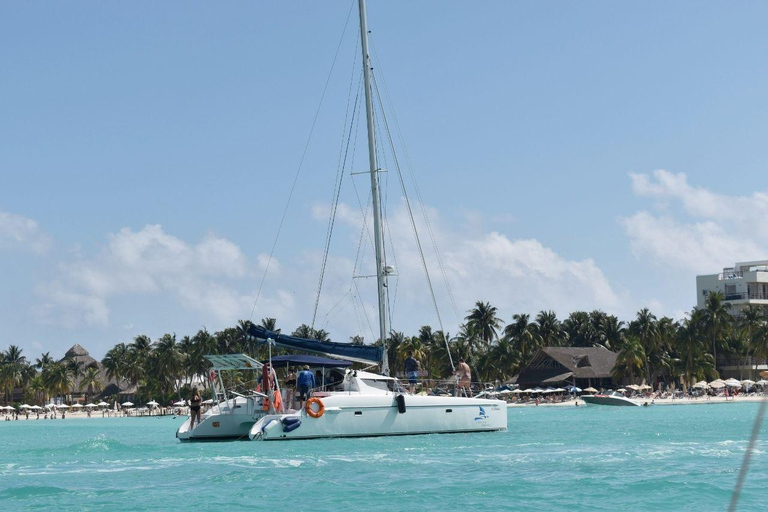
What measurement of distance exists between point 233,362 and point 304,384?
7.92 feet

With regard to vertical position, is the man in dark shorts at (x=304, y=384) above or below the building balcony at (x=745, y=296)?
below

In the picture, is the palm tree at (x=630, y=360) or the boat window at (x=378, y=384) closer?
the boat window at (x=378, y=384)

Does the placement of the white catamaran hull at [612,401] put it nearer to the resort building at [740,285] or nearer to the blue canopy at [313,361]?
the resort building at [740,285]

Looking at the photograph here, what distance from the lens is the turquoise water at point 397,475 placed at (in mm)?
19453

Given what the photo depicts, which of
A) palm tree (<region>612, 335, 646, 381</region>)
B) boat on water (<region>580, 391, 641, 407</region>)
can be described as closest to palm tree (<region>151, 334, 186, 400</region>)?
palm tree (<region>612, 335, 646, 381</region>)

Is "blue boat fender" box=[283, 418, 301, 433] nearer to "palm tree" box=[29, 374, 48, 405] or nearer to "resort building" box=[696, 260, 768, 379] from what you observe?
"resort building" box=[696, 260, 768, 379]

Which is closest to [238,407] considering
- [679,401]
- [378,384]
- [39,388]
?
[378,384]

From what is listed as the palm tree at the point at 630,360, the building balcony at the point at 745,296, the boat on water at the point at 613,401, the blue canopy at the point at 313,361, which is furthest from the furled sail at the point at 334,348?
the building balcony at the point at 745,296

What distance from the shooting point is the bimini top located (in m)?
32.2

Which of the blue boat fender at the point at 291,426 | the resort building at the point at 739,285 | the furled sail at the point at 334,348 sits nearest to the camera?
the blue boat fender at the point at 291,426

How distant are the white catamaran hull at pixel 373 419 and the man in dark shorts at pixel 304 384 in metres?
0.83

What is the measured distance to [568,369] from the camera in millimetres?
101125

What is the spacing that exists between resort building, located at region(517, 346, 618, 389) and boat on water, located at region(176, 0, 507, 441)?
219 feet

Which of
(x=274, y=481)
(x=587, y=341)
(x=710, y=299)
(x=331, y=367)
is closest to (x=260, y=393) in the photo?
(x=331, y=367)
